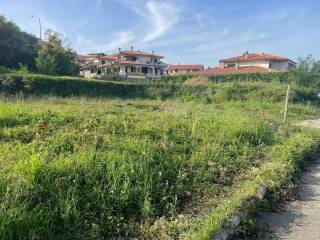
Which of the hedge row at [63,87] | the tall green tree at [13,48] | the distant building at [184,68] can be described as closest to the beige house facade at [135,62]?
the distant building at [184,68]

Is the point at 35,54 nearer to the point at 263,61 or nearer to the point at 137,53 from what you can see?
the point at 137,53

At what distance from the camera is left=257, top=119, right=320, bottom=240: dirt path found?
407 centimetres

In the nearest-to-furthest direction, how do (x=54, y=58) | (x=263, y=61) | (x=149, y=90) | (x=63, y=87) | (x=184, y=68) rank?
(x=63, y=87)
(x=149, y=90)
(x=54, y=58)
(x=263, y=61)
(x=184, y=68)

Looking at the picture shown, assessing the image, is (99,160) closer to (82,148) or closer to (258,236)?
(82,148)

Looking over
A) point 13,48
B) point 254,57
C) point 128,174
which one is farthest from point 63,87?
point 254,57

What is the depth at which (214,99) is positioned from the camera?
25.2 meters

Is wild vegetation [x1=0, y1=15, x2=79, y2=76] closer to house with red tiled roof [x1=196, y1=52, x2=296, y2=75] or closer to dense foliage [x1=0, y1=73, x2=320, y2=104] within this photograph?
dense foliage [x1=0, y1=73, x2=320, y2=104]

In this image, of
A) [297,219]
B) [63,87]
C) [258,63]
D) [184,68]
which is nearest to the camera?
[297,219]

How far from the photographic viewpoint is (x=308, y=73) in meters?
28.7

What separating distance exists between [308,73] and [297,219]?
26.8 meters

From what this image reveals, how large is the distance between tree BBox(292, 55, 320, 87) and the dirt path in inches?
991

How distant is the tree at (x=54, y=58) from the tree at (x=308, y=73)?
22.8 metres

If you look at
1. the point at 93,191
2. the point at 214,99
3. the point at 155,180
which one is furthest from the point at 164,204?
the point at 214,99

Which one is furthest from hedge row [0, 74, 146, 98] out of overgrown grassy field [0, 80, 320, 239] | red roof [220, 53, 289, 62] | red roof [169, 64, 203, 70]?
red roof [169, 64, 203, 70]
